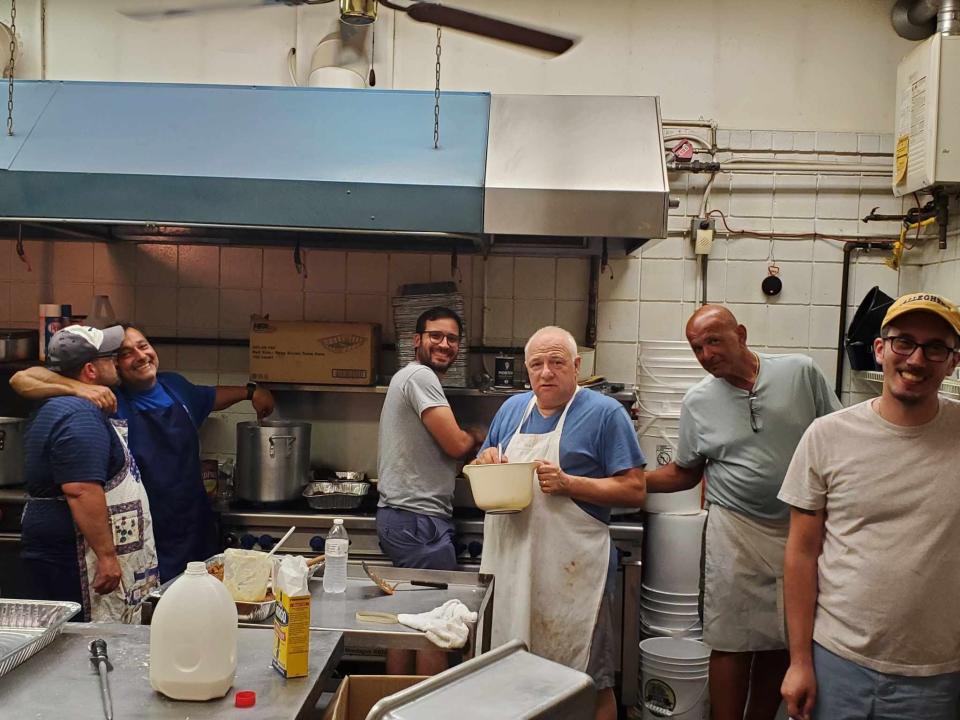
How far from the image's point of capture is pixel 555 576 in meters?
2.90

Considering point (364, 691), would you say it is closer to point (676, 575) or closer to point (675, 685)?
point (675, 685)

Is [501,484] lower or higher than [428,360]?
lower

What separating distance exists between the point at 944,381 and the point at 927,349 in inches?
61.8


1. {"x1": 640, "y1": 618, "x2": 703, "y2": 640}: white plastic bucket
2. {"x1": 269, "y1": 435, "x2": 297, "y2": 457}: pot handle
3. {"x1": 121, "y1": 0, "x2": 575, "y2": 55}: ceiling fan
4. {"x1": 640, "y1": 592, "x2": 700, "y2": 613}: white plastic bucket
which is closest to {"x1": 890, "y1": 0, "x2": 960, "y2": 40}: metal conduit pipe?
{"x1": 121, "y1": 0, "x2": 575, "y2": 55}: ceiling fan

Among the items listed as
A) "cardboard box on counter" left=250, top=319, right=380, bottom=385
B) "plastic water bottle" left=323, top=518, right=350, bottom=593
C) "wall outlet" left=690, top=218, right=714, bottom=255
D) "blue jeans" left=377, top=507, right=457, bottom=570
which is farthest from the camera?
"wall outlet" left=690, top=218, right=714, bottom=255

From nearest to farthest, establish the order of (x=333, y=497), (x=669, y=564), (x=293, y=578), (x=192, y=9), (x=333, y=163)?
(x=293, y=578) < (x=192, y=9) < (x=333, y=163) < (x=669, y=564) < (x=333, y=497)

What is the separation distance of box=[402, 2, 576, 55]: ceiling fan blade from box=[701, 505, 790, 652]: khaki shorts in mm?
1715

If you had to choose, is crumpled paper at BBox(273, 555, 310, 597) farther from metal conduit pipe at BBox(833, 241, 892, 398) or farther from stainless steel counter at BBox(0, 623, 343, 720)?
metal conduit pipe at BBox(833, 241, 892, 398)

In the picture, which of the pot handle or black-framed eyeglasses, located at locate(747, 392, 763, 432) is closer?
black-framed eyeglasses, located at locate(747, 392, 763, 432)

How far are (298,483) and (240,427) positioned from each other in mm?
367

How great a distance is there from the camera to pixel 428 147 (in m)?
3.50

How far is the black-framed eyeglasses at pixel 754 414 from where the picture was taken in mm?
2928

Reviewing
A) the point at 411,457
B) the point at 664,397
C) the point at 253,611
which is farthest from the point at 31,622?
the point at 664,397

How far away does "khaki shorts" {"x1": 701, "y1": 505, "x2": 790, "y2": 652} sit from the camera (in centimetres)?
294
